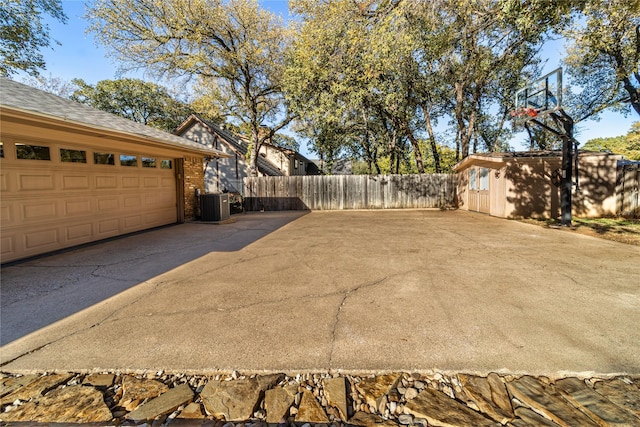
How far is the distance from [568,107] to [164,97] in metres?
28.2

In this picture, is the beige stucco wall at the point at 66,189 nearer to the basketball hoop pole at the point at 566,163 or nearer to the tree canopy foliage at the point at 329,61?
the tree canopy foliage at the point at 329,61

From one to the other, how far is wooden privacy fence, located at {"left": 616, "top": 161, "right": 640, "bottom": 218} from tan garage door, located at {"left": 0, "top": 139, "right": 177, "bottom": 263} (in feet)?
48.9

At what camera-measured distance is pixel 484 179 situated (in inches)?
418

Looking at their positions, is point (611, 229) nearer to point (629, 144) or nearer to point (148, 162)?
point (148, 162)

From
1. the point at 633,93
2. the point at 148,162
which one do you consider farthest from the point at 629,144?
the point at 148,162

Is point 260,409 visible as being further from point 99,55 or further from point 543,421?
point 99,55

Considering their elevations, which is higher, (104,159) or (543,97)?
(543,97)

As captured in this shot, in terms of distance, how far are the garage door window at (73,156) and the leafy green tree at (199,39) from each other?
8.52 m

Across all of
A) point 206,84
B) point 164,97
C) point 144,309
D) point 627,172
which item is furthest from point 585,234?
point 164,97

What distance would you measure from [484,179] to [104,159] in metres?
12.5

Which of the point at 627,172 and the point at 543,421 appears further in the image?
the point at 627,172

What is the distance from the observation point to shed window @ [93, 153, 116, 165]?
591 cm

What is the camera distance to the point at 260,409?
1.56 m

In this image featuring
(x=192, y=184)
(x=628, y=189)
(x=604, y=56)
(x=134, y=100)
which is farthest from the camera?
(x=134, y=100)
